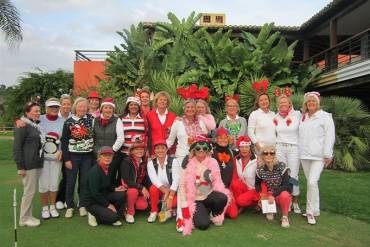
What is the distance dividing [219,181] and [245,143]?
730 millimetres

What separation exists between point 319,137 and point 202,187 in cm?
185

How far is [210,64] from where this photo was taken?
12.8 metres

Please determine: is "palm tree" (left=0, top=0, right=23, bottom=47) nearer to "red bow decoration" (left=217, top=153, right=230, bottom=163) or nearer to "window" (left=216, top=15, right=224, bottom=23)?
"red bow decoration" (left=217, top=153, right=230, bottom=163)

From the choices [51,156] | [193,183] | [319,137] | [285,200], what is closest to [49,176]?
[51,156]

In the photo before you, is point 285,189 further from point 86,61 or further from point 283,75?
point 86,61

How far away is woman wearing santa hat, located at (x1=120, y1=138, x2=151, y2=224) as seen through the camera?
18.3 ft

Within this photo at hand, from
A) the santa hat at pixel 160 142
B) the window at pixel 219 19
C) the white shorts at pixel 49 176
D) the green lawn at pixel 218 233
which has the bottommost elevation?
the green lawn at pixel 218 233

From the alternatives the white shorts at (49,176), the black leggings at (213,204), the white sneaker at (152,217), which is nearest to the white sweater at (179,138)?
the black leggings at (213,204)

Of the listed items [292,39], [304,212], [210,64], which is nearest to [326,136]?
[304,212]

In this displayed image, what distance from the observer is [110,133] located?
18.7ft

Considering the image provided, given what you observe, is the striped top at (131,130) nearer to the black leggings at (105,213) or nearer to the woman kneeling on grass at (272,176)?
the black leggings at (105,213)

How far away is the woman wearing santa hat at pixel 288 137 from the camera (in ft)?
19.0

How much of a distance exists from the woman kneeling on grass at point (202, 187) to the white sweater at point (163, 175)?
18 cm

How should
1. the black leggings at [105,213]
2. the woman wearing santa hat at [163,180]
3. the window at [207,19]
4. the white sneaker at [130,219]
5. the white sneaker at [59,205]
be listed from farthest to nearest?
the window at [207,19] < the white sneaker at [59,205] < the woman wearing santa hat at [163,180] < the white sneaker at [130,219] < the black leggings at [105,213]
